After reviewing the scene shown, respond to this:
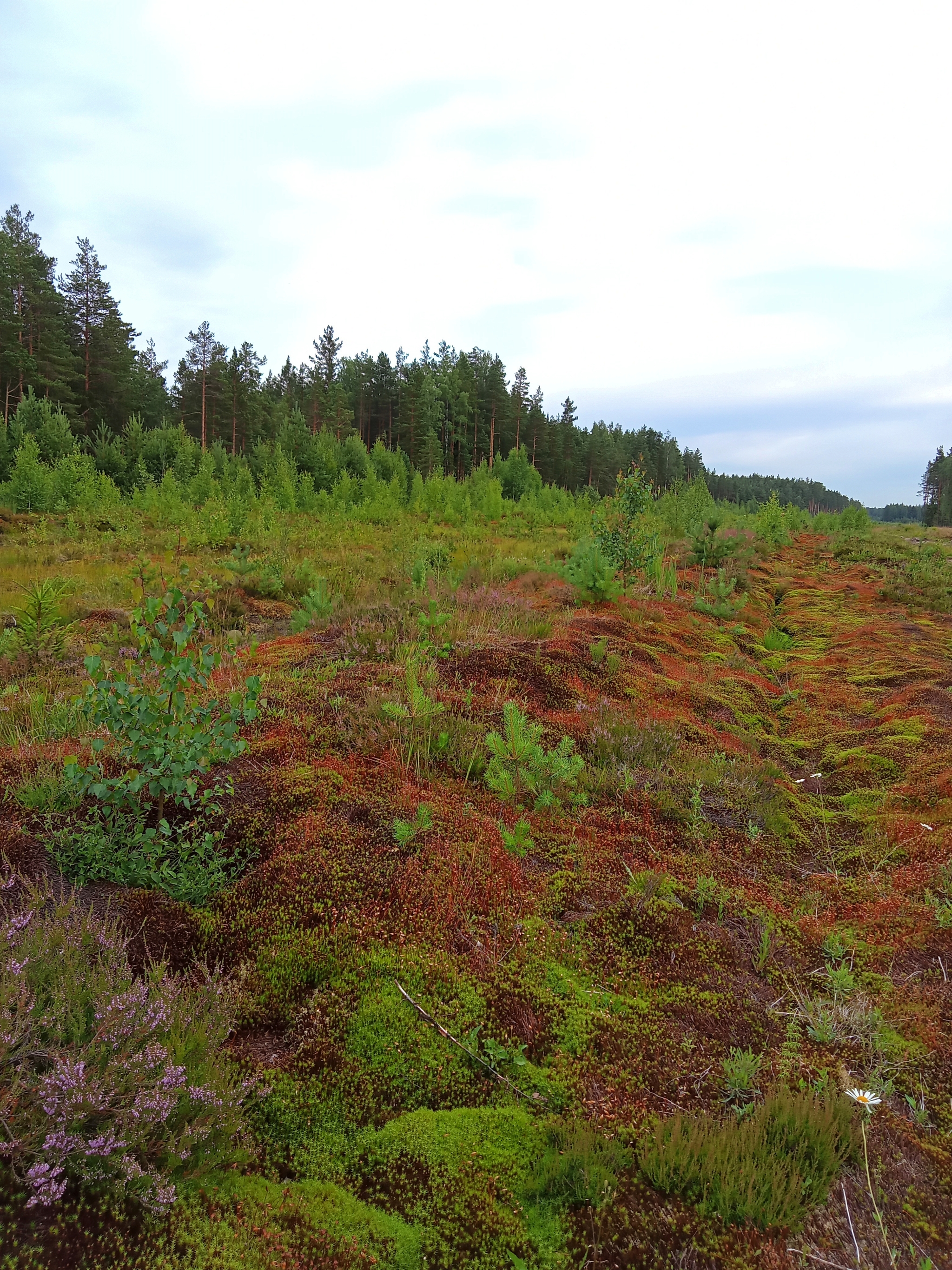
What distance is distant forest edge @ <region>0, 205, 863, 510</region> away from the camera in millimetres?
33719

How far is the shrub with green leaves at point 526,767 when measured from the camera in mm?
3912

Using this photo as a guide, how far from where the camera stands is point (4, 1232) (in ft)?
Result: 4.29

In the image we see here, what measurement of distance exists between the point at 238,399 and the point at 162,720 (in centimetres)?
4630

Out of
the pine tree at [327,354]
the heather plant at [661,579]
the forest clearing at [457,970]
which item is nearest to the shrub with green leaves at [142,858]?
the forest clearing at [457,970]

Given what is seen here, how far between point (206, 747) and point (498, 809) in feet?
5.69

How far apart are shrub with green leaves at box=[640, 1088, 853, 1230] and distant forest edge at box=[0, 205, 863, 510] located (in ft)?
80.3

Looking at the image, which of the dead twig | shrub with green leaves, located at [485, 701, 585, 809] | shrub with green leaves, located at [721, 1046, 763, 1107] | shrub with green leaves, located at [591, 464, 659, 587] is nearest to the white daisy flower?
shrub with green leaves, located at [721, 1046, 763, 1107]

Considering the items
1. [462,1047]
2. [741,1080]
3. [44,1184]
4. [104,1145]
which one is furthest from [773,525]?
[44,1184]

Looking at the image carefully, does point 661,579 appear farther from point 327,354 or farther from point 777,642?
point 327,354

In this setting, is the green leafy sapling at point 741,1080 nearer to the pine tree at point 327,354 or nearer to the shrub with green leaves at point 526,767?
the shrub with green leaves at point 526,767

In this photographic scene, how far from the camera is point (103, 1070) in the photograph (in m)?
1.68

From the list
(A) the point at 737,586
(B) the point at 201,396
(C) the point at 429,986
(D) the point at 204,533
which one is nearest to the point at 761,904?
(C) the point at 429,986

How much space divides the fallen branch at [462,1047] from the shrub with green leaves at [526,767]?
1583 millimetres

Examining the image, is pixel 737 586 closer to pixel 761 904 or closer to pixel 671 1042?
pixel 761 904
